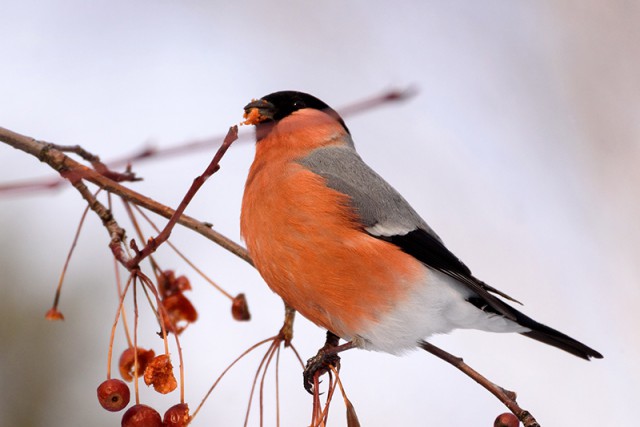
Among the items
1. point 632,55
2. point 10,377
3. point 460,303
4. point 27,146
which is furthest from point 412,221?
point 632,55

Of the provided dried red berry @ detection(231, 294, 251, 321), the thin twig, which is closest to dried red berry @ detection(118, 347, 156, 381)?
dried red berry @ detection(231, 294, 251, 321)

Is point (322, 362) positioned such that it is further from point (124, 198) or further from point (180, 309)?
point (124, 198)

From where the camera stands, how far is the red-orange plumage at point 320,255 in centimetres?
138

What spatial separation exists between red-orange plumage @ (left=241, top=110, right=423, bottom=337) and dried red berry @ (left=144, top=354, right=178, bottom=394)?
404mm

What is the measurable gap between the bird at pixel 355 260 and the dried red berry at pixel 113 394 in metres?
0.47

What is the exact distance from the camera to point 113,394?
974 mm

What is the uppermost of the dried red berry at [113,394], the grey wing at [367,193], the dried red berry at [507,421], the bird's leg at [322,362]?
the grey wing at [367,193]

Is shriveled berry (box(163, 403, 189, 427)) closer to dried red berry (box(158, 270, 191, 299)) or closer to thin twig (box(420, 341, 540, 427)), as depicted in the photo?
dried red berry (box(158, 270, 191, 299))

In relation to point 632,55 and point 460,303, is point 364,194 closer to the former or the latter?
point 460,303

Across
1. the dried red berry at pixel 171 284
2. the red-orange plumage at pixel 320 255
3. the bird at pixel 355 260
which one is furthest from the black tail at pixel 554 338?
the dried red berry at pixel 171 284

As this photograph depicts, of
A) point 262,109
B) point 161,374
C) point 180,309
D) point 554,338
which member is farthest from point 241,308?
point 554,338

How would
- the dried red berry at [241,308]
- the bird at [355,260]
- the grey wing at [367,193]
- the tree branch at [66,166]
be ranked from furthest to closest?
1. the grey wing at [367,193]
2. the bird at [355,260]
3. the dried red berry at [241,308]
4. the tree branch at [66,166]

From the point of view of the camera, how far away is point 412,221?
1.55 m

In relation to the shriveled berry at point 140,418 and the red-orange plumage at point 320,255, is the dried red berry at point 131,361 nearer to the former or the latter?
the shriveled berry at point 140,418
